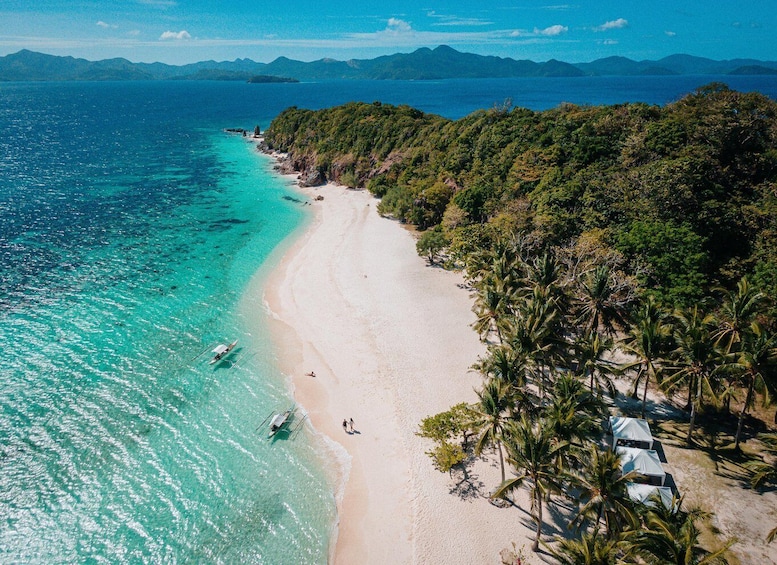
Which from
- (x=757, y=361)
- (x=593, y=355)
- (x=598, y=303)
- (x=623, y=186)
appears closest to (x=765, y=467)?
(x=757, y=361)

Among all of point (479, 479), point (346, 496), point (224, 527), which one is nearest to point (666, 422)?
point (479, 479)

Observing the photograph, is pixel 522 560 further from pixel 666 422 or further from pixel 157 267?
pixel 157 267

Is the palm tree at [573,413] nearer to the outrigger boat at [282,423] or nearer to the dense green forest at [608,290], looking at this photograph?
the dense green forest at [608,290]

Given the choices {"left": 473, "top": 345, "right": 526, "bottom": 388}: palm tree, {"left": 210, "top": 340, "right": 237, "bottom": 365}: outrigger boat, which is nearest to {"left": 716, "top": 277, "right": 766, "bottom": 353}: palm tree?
{"left": 473, "top": 345, "right": 526, "bottom": 388}: palm tree

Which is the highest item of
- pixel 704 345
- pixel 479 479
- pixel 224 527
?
pixel 704 345


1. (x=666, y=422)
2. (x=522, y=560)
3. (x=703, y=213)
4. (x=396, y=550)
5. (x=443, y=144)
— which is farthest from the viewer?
(x=443, y=144)

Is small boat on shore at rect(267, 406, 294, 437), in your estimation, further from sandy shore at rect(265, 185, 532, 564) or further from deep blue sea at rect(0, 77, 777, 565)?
sandy shore at rect(265, 185, 532, 564)
